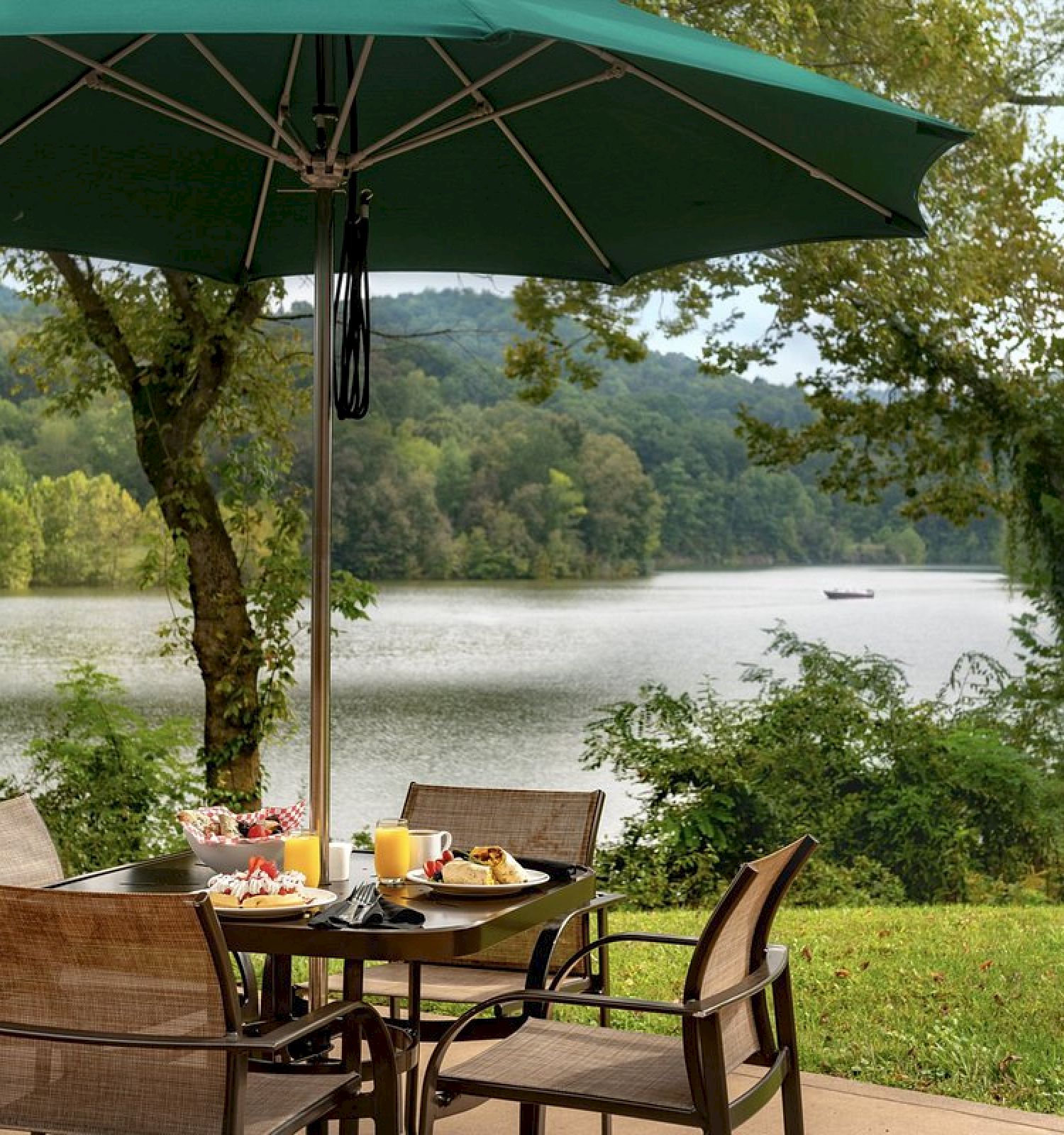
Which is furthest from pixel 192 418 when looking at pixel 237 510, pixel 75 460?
pixel 75 460


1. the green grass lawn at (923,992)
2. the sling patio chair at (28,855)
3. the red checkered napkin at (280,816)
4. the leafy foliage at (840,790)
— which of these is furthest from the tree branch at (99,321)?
the red checkered napkin at (280,816)

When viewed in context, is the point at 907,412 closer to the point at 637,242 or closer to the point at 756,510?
the point at 756,510

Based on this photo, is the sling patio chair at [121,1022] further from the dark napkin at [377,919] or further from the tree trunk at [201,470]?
the tree trunk at [201,470]

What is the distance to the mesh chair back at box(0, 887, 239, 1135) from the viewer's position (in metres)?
2.14

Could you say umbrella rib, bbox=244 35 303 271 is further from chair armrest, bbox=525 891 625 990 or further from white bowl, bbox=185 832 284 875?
chair armrest, bbox=525 891 625 990

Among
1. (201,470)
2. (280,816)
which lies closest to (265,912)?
(280,816)

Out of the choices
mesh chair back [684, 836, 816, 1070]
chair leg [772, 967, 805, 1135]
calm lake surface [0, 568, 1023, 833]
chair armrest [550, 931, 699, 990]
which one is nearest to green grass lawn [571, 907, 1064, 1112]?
chair leg [772, 967, 805, 1135]

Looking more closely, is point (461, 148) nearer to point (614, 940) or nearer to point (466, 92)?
point (466, 92)

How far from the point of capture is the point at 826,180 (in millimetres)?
3180

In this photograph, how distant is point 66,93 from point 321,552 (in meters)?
1.14

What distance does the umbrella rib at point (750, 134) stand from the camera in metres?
2.86

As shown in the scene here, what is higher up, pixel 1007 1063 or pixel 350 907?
pixel 350 907

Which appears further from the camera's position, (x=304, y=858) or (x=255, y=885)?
(x=304, y=858)

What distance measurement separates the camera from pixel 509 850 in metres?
3.58
